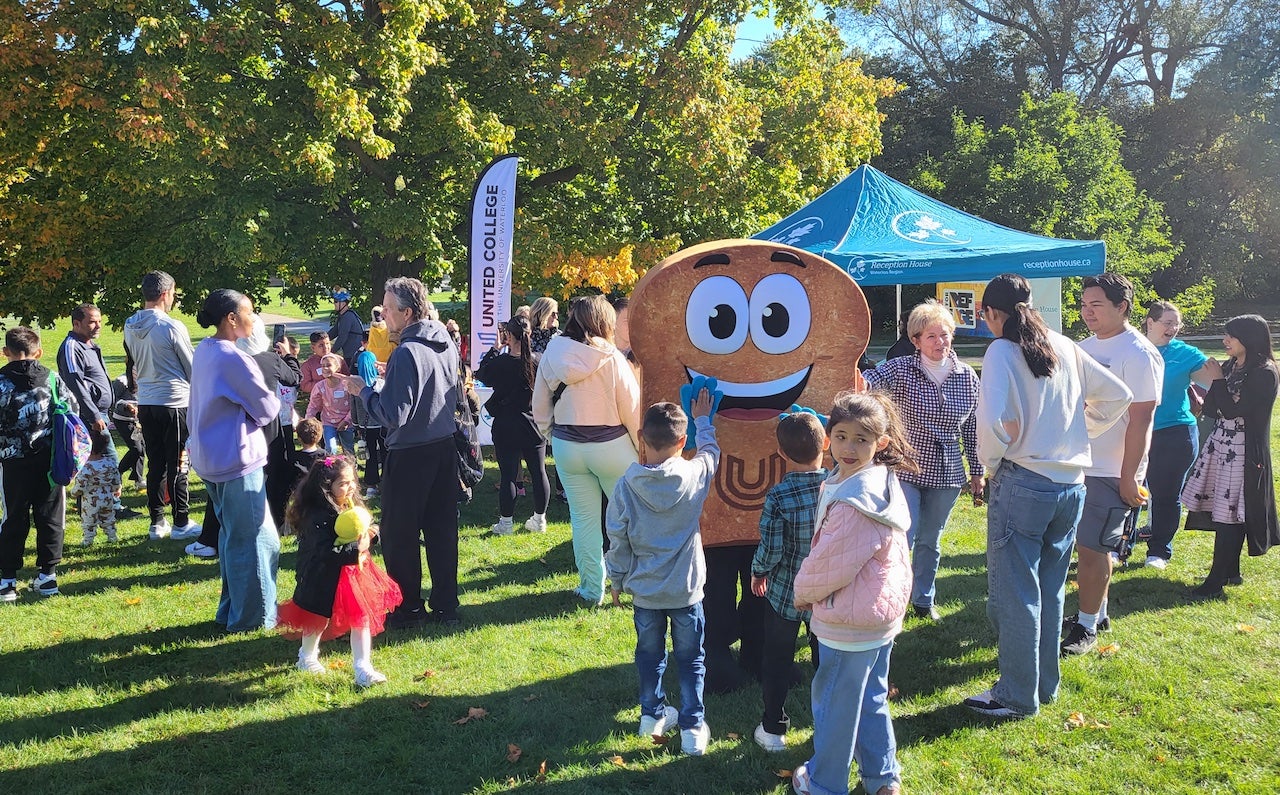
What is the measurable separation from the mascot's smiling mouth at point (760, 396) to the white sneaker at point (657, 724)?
4.74 ft

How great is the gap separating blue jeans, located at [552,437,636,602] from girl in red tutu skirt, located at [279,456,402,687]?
51.1 inches

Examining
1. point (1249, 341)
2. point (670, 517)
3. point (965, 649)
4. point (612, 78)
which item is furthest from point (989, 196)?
point (670, 517)

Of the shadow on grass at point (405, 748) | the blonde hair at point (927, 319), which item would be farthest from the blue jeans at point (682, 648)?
the blonde hair at point (927, 319)

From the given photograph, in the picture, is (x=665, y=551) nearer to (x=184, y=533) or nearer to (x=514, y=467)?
(x=514, y=467)

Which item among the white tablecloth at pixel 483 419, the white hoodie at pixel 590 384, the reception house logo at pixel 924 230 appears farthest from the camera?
the white tablecloth at pixel 483 419

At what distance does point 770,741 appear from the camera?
13.2 feet

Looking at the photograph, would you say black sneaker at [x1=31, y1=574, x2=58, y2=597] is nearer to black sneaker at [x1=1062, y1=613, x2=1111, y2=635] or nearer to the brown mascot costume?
the brown mascot costume

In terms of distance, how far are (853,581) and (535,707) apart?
1929 millimetres

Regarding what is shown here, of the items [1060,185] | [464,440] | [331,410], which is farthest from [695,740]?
[1060,185]

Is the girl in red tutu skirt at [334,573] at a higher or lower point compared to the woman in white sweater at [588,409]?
lower

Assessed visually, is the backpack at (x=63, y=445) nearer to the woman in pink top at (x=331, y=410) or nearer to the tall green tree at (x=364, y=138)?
the woman in pink top at (x=331, y=410)

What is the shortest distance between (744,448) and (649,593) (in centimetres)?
102

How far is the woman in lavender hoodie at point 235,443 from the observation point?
5180mm

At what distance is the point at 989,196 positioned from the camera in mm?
24250
